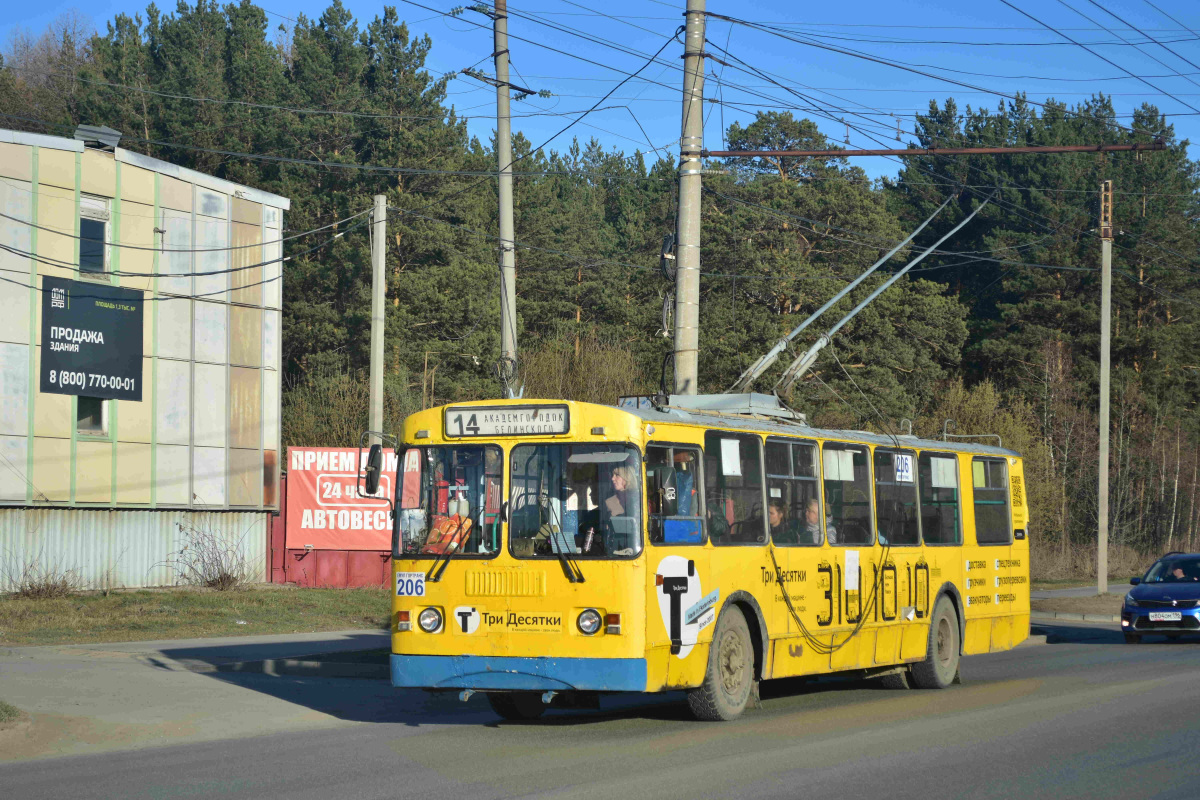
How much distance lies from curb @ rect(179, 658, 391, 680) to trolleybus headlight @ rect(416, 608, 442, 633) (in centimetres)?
477

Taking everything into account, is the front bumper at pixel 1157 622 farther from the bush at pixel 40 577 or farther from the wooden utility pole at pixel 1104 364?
the bush at pixel 40 577

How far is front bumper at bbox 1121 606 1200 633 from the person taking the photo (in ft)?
74.3

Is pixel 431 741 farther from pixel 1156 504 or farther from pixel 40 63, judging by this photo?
pixel 40 63

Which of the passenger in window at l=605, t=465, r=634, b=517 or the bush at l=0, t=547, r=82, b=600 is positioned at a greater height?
the passenger in window at l=605, t=465, r=634, b=517

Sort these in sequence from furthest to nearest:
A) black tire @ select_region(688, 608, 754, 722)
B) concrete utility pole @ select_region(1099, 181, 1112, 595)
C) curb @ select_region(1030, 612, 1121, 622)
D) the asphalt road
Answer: concrete utility pole @ select_region(1099, 181, 1112, 595)
curb @ select_region(1030, 612, 1121, 622)
black tire @ select_region(688, 608, 754, 722)
the asphalt road

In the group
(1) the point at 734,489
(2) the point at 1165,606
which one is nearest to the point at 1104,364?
(2) the point at 1165,606

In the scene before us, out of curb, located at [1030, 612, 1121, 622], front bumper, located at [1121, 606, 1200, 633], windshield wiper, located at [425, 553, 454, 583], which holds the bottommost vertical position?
curb, located at [1030, 612, 1121, 622]

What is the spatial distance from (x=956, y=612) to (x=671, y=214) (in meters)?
50.7

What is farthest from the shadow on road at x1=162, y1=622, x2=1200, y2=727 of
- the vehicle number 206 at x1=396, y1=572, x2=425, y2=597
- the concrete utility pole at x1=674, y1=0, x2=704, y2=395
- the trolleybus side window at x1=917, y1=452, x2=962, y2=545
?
the concrete utility pole at x1=674, y1=0, x2=704, y2=395

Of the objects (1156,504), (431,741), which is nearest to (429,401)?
(1156,504)

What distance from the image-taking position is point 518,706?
506 inches

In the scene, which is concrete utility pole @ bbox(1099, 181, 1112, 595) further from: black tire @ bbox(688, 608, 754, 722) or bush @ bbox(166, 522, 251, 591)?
black tire @ bbox(688, 608, 754, 722)

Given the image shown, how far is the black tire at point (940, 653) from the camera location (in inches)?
624

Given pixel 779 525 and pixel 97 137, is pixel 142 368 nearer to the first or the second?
pixel 97 137
